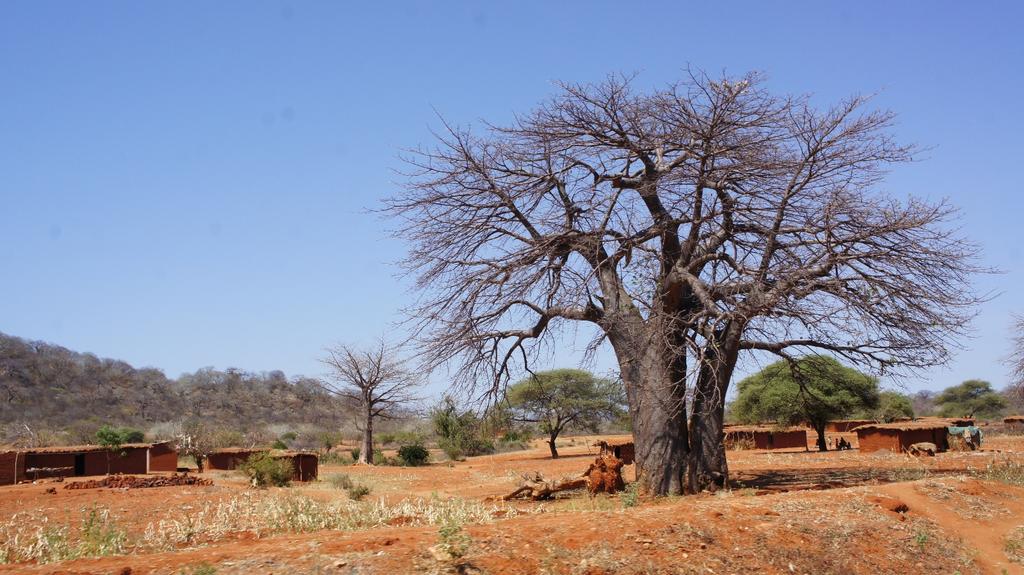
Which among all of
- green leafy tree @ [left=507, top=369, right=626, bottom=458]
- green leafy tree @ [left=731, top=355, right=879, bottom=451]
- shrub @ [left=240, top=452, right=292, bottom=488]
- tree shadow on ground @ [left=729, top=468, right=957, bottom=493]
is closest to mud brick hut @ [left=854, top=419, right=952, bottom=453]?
green leafy tree @ [left=731, top=355, right=879, bottom=451]

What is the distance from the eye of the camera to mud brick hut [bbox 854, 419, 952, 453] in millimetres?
24344

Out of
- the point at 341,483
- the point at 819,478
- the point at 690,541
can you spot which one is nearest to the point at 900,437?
the point at 819,478

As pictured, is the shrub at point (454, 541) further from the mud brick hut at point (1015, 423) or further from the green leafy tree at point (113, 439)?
the mud brick hut at point (1015, 423)

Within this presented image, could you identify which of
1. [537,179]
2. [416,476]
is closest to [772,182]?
[537,179]

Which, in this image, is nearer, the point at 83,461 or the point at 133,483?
the point at 133,483

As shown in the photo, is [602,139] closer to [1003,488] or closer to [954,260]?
[954,260]

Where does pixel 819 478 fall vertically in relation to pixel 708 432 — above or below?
below

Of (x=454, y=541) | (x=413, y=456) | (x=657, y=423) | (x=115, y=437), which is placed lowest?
(x=413, y=456)

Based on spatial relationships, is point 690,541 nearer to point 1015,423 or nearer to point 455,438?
point 455,438

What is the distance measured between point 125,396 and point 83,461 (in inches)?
1290

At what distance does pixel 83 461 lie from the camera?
86.5 feet

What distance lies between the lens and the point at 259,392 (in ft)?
231

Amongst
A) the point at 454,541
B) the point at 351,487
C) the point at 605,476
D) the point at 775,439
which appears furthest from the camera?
the point at 775,439

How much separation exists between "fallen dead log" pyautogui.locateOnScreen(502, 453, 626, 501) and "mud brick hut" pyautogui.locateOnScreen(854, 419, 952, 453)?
1312cm
